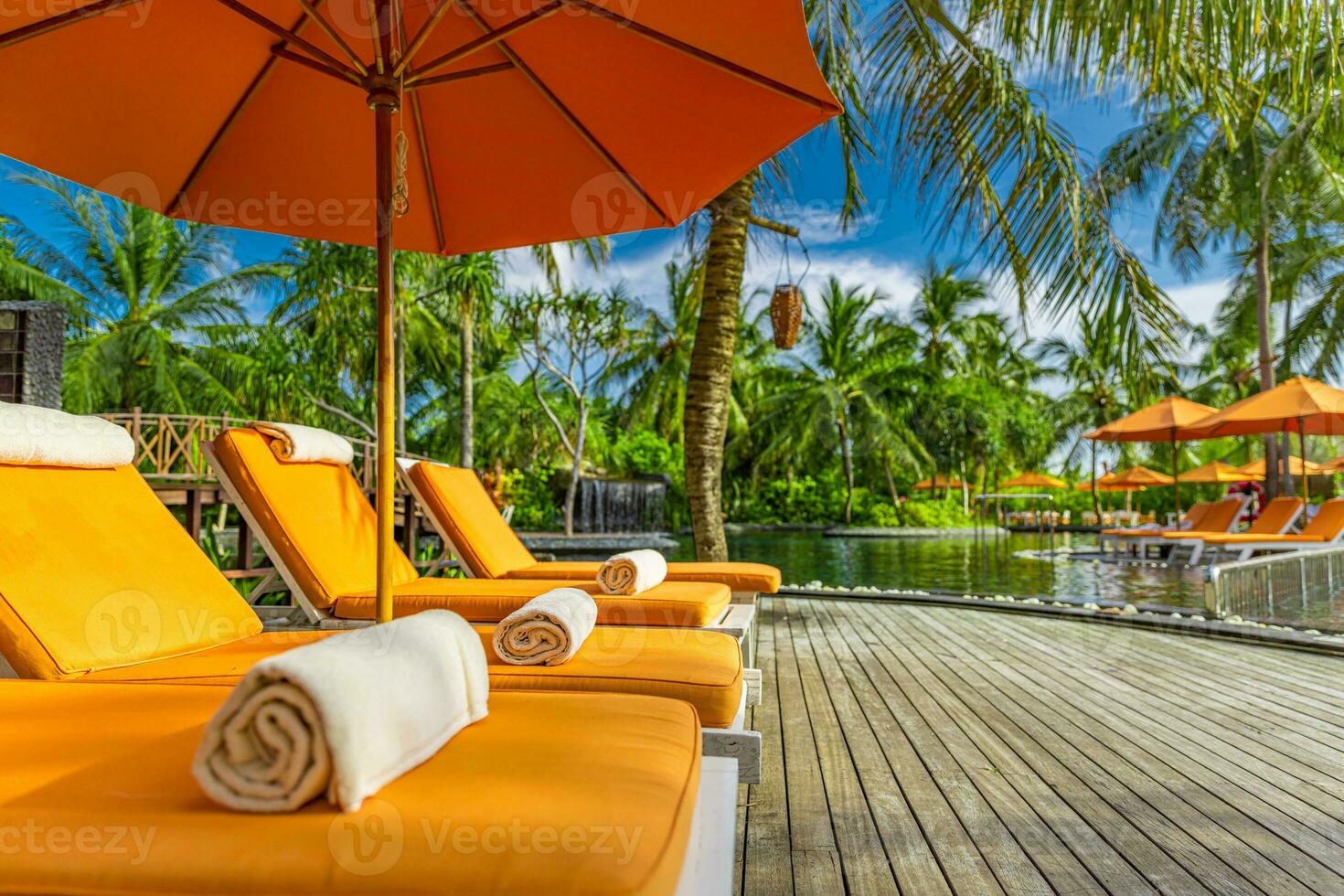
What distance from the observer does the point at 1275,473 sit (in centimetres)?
1463

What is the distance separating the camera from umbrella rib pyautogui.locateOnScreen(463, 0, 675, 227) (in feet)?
8.35

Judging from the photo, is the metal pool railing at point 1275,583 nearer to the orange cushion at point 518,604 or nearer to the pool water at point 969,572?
the pool water at point 969,572

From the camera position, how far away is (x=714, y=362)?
18.1ft

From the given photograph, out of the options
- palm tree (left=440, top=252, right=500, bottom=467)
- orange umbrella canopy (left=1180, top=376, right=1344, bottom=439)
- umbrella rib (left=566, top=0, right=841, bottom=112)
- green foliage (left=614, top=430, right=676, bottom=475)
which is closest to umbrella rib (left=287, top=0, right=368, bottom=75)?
umbrella rib (left=566, top=0, right=841, bottom=112)

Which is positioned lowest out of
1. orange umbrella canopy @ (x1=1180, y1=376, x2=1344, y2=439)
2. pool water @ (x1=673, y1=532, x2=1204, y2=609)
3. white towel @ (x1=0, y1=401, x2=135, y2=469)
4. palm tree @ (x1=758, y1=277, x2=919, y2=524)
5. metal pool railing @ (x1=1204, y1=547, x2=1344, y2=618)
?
pool water @ (x1=673, y1=532, x2=1204, y2=609)

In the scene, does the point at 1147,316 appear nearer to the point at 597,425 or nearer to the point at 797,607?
the point at 797,607

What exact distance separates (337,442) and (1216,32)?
144 inches

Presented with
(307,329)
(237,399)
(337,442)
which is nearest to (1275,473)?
(337,442)

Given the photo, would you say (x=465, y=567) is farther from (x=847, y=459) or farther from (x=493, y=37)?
(x=847, y=459)

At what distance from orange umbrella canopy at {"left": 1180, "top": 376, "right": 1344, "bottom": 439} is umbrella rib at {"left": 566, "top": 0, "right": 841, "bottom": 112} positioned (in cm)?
876

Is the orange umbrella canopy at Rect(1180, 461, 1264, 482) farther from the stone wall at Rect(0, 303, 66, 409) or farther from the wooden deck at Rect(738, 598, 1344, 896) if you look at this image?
the stone wall at Rect(0, 303, 66, 409)

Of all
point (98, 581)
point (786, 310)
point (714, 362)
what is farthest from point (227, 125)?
point (786, 310)

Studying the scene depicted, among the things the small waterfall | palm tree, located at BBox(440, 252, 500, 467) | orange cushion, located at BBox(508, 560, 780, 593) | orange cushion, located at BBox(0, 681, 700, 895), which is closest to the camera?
orange cushion, located at BBox(0, 681, 700, 895)

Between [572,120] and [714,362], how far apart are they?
9.67 ft
